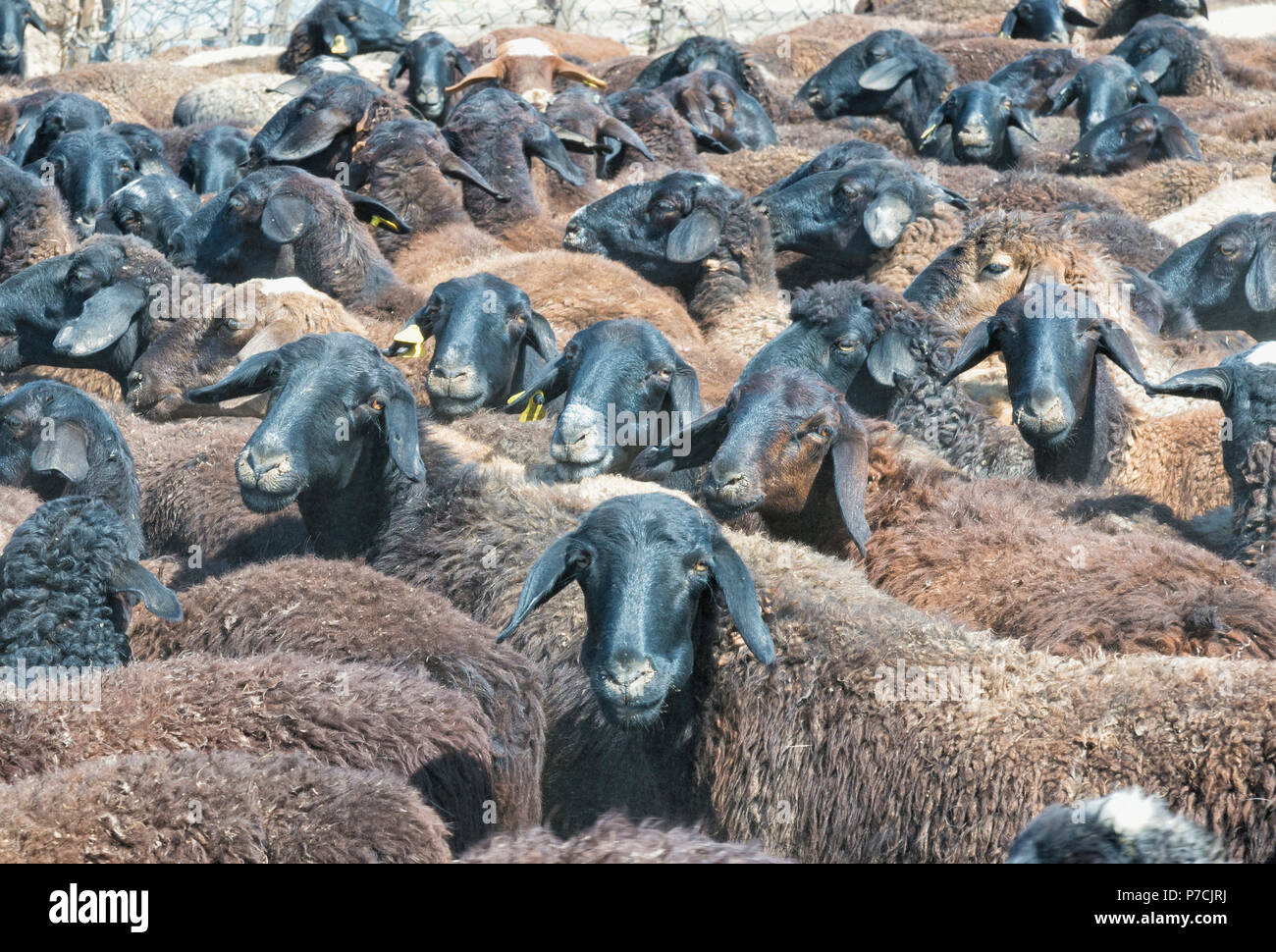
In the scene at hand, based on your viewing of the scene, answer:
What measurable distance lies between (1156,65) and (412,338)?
30.2ft

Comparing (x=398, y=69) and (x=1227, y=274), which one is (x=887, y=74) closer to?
(x=398, y=69)

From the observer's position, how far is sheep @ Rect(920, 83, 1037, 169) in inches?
455

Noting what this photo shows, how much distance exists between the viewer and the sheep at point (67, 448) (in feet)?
19.2

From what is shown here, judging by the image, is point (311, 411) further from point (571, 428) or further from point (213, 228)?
point (213, 228)

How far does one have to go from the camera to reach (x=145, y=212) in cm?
932

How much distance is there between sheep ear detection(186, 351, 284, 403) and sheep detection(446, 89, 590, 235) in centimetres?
349

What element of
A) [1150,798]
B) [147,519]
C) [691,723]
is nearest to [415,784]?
[691,723]

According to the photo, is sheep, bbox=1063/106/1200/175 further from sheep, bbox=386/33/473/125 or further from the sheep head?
the sheep head

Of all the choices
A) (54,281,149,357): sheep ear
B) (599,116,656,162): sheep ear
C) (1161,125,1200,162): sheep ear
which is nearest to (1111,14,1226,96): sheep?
(1161,125,1200,162): sheep ear

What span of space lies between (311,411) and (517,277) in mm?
2561

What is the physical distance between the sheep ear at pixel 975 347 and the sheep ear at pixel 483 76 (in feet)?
20.2

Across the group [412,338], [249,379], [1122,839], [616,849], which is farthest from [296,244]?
[1122,839]

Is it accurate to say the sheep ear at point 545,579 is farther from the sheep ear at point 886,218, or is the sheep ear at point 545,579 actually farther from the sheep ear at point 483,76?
the sheep ear at point 483,76

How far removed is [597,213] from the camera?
8766 mm
